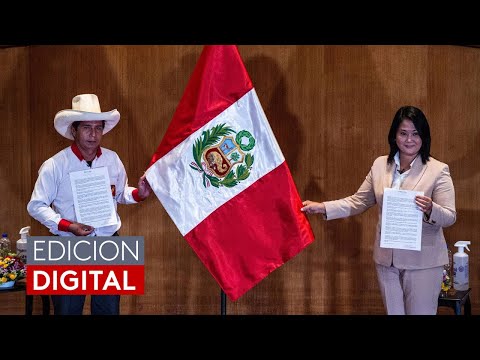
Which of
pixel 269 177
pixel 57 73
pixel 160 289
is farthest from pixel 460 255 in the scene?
pixel 57 73

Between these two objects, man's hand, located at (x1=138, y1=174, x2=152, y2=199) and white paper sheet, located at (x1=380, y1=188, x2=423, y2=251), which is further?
man's hand, located at (x1=138, y1=174, x2=152, y2=199)

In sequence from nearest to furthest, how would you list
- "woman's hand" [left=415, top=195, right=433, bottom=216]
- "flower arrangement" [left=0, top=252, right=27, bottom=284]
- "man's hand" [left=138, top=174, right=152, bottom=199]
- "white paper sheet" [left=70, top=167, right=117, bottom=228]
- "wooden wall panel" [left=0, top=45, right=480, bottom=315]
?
"woman's hand" [left=415, top=195, right=433, bottom=216] < "white paper sheet" [left=70, top=167, right=117, bottom=228] < "man's hand" [left=138, top=174, right=152, bottom=199] < "flower arrangement" [left=0, top=252, right=27, bottom=284] < "wooden wall panel" [left=0, top=45, right=480, bottom=315]

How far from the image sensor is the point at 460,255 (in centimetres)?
434

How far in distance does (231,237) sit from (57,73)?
1807mm

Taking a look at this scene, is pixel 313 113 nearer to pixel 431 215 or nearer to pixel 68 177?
pixel 431 215

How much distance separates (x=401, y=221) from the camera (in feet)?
11.6

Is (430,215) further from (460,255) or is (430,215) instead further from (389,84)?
(389,84)

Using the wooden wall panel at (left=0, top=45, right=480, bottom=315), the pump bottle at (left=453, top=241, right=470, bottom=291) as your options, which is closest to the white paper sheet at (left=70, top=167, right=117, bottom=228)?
the wooden wall panel at (left=0, top=45, right=480, bottom=315)

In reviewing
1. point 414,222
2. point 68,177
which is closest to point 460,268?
point 414,222

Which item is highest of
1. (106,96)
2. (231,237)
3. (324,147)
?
(106,96)

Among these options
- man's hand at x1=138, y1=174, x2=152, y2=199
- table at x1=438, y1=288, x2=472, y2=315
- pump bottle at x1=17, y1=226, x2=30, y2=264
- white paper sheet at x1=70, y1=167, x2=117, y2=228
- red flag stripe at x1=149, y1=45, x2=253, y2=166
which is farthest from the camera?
pump bottle at x1=17, y1=226, x2=30, y2=264

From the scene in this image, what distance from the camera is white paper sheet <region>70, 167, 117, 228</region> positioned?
12.3 feet

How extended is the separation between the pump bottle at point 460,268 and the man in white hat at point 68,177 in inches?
76.0

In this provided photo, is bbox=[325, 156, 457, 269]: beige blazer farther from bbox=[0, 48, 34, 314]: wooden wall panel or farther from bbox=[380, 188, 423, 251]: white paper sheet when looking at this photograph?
bbox=[0, 48, 34, 314]: wooden wall panel
